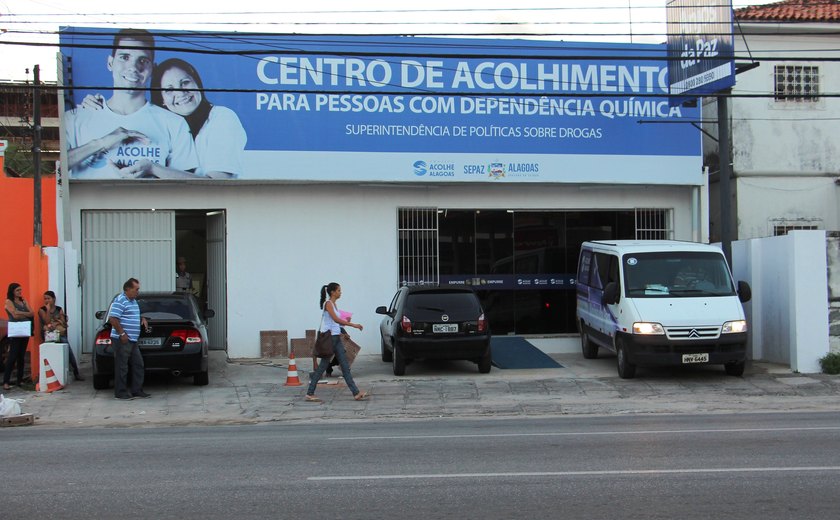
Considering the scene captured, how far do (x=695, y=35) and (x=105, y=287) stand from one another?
43.1ft

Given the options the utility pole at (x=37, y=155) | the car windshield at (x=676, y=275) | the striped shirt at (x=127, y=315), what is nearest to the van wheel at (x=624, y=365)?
the car windshield at (x=676, y=275)

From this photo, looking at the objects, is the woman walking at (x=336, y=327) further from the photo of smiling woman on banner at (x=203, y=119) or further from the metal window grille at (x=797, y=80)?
the metal window grille at (x=797, y=80)

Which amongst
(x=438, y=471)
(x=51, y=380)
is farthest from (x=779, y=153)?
(x=51, y=380)

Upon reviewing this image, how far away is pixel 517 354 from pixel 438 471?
973cm

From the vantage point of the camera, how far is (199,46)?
1739cm

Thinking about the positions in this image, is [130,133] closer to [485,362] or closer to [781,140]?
[485,362]

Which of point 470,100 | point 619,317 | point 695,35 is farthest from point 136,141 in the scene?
point 695,35

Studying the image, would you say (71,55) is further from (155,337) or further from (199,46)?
(155,337)

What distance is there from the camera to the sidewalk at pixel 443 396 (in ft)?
40.3

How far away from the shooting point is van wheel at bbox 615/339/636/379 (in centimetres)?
1432

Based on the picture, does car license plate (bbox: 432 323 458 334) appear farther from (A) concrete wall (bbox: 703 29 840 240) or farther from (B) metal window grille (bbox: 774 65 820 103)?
(B) metal window grille (bbox: 774 65 820 103)

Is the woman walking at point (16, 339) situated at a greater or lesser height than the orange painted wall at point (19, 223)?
lesser

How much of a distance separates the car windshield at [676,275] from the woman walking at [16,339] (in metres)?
10.3

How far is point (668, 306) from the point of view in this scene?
1404cm
